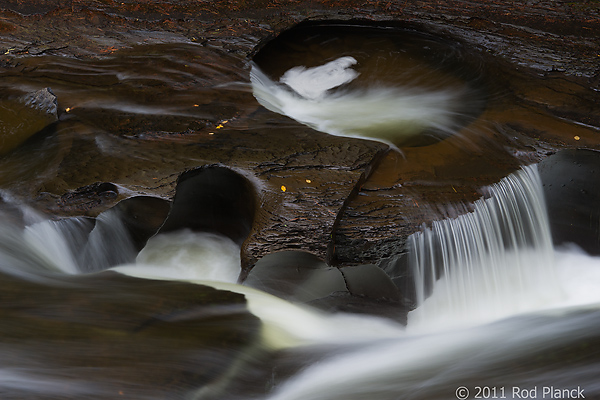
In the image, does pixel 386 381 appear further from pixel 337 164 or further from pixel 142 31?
pixel 142 31

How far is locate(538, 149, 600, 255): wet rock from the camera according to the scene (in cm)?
324

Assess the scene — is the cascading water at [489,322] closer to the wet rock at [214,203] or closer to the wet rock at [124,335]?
the wet rock at [124,335]

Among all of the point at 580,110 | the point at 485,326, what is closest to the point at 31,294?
the point at 485,326

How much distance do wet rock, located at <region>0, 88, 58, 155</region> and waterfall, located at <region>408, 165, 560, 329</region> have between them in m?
2.31

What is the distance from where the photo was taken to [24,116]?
332 cm

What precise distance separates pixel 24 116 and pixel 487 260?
9.57 ft

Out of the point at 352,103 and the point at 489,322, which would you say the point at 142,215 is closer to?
the point at 352,103

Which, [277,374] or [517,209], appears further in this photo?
[517,209]

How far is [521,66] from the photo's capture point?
3854 mm

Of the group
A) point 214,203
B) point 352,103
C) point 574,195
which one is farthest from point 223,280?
point 574,195

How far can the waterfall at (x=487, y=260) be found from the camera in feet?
9.48

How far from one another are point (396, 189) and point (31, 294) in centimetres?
187

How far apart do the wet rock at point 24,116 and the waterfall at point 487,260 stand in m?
2.31

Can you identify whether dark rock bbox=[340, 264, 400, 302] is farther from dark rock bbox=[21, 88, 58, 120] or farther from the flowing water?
dark rock bbox=[21, 88, 58, 120]
